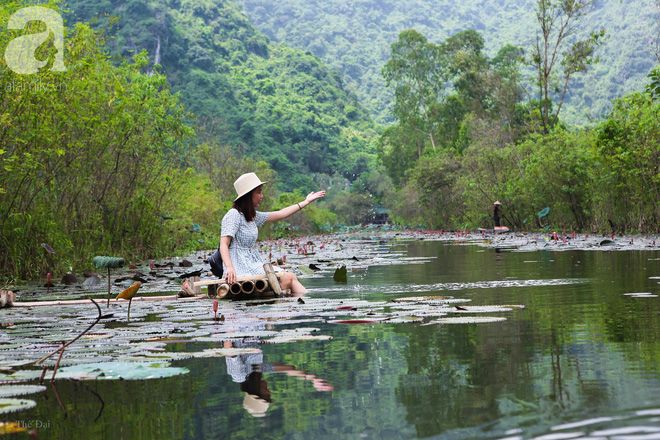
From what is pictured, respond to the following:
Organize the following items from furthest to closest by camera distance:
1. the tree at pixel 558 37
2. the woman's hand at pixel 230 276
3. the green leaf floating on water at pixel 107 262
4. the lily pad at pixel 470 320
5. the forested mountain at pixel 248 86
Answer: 1. the forested mountain at pixel 248 86
2. the tree at pixel 558 37
3. the woman's hand at pixel 230 276
4. the green leaf floating on water at pixel 107 262
5. the lily pad at pixel 470 320

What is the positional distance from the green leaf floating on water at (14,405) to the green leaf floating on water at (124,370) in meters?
0.43

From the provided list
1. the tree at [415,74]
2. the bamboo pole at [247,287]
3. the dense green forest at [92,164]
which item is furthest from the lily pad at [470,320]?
the tree at [415,74]

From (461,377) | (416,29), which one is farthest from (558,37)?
(416,29)

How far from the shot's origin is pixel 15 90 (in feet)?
29.1

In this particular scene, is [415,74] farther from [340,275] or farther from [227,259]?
[227,259]

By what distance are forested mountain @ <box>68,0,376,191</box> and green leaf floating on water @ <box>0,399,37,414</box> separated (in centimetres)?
6565

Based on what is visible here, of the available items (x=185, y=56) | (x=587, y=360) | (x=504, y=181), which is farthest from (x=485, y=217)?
(x=185, y=56)

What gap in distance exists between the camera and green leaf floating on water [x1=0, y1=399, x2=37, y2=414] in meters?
2.53

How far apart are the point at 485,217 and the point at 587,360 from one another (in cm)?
3141

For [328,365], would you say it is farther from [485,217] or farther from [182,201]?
[485,217]

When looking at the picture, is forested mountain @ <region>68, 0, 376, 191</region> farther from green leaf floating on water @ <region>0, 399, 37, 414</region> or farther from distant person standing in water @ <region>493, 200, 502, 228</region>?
green leaf floating on water @ <region>0, 399, 37, 414</region>

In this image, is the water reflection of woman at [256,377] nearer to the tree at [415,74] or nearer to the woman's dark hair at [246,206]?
the woman's dark hair at [246,206]

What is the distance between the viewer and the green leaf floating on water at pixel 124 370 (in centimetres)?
309

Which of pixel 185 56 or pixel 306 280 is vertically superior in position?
pixel 185 56
